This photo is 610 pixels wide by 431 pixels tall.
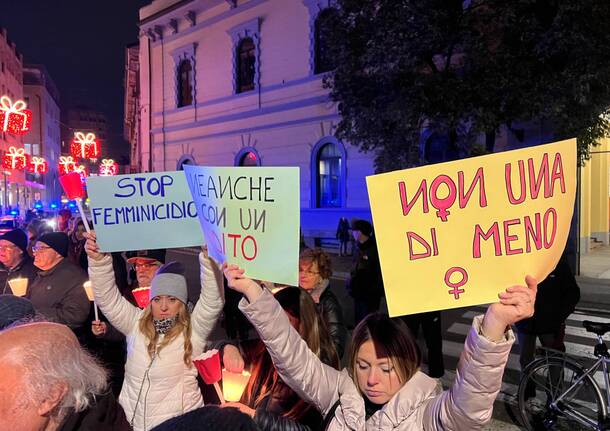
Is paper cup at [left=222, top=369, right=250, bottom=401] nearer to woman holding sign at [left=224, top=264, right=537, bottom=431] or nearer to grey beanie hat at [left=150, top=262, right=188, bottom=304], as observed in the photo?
woman holding sign at [left=224, top=264, right=537, bottom=431]

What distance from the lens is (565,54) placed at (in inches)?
356

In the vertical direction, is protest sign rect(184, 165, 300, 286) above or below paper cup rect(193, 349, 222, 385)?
above

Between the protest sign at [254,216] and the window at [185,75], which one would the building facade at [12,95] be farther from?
the protest sign at [254,216]

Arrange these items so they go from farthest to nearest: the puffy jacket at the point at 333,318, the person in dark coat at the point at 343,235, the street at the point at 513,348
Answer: the person in dark coat at the point at 343,235, the street at the point at 513,348, the puffy jacket at the point at 333,318

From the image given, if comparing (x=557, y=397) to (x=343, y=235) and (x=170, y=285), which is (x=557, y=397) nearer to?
(x=170, y=285)

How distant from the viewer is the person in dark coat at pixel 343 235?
1747cm

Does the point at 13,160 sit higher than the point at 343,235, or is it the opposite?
the point at 13,160

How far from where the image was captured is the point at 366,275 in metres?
6.27

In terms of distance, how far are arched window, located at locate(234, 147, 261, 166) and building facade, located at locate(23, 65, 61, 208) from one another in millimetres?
41656

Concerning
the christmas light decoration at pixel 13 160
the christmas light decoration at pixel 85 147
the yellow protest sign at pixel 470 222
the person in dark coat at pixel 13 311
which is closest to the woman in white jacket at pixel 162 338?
the person in dark coat at pixel 13 311

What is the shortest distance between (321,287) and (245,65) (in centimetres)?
2038

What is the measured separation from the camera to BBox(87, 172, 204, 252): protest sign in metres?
3.13

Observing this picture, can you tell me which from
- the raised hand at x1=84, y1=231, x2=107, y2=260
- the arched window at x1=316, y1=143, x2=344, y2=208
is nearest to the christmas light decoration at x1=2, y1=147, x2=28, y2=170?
the arched window at x1=316, y1=143, x2=344, y2=208

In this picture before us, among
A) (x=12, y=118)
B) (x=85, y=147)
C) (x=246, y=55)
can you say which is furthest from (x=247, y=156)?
(x=85, y=147)
